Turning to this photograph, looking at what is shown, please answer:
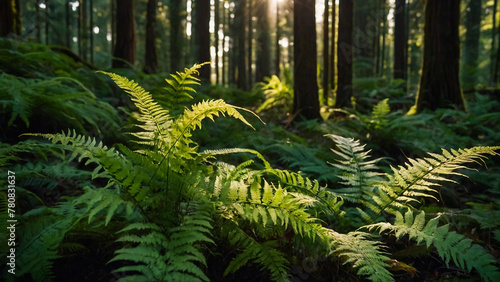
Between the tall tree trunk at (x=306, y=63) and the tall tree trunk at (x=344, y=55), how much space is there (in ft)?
6.12

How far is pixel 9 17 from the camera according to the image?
524 centimetres

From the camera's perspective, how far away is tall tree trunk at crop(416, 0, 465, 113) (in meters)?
6.37

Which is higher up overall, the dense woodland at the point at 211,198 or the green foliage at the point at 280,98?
the green foliage at the point at 280,98

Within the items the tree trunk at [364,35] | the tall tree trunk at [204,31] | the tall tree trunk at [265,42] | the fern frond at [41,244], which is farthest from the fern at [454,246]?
the tall tree trunk at [265,42]

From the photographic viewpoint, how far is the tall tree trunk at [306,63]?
6.29m

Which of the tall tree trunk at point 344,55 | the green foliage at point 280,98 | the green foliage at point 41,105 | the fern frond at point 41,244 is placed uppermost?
the tall tree trunk at point 344,55

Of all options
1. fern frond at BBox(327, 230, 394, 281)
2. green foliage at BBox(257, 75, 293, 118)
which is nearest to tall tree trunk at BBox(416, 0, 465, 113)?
green foliage at BBox(257, 75, 293, 118)

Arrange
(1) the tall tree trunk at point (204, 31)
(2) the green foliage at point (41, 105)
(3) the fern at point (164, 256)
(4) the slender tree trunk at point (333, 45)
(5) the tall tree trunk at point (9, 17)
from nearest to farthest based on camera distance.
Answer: (3) the fern at point (164, 256), (2) the green foliage at point (41, 105), (5) the tall tree trunk at point (9, 17), (4) the slender tree trunk at point (333, 45), (1) the tall tree trunk at point (204, 31)

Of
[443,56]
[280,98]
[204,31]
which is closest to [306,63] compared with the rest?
[280,98]

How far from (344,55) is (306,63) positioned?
2.19 metres

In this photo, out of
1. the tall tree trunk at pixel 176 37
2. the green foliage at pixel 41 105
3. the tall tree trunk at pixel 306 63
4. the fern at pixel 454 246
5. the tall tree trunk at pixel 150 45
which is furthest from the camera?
the tall tree trunk at pixel 176 37

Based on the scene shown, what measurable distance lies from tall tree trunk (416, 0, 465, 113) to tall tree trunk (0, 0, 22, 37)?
805 cm

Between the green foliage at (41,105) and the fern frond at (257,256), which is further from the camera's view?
the green foliage at (41,105)

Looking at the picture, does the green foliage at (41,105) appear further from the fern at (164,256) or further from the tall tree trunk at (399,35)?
the tall tree trunk at (399,35)
